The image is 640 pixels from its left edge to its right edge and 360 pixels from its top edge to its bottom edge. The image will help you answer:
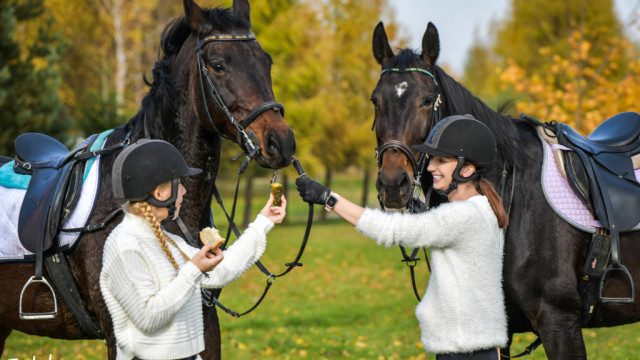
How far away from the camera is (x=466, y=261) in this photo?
277 centimetres

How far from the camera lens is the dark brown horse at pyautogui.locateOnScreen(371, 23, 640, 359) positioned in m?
3.43

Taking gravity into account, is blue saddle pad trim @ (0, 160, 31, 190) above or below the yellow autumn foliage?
below

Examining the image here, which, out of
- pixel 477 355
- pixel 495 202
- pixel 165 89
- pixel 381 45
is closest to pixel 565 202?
pixel 495 202

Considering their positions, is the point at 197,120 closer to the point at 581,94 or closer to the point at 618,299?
the point at 618,299

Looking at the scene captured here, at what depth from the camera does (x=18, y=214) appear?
339cm

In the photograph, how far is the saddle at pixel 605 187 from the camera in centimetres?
357

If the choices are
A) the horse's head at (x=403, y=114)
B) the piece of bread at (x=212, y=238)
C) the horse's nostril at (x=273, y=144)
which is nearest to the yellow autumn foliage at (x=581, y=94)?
the horse's head at (x=403, y=114)

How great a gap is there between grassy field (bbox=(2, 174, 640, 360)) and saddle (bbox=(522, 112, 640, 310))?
3.40m

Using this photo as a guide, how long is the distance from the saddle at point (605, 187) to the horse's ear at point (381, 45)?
1.22 metres

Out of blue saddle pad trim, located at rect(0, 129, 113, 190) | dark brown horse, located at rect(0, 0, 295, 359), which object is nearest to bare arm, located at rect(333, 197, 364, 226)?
dark brown horse, located at rect(0, 0, 295, 359)

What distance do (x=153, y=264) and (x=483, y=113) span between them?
8.14ft

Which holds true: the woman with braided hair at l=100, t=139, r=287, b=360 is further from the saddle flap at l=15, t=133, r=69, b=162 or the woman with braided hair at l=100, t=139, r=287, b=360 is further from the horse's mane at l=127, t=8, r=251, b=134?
the saddle flap at l=15, t=133, r=69, b=162

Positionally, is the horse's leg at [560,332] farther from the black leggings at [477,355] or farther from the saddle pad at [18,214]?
the saddle pad at [18,214]

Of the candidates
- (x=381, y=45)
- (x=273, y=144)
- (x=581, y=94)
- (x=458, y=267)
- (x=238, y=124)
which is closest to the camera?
(x=458, y=267)
